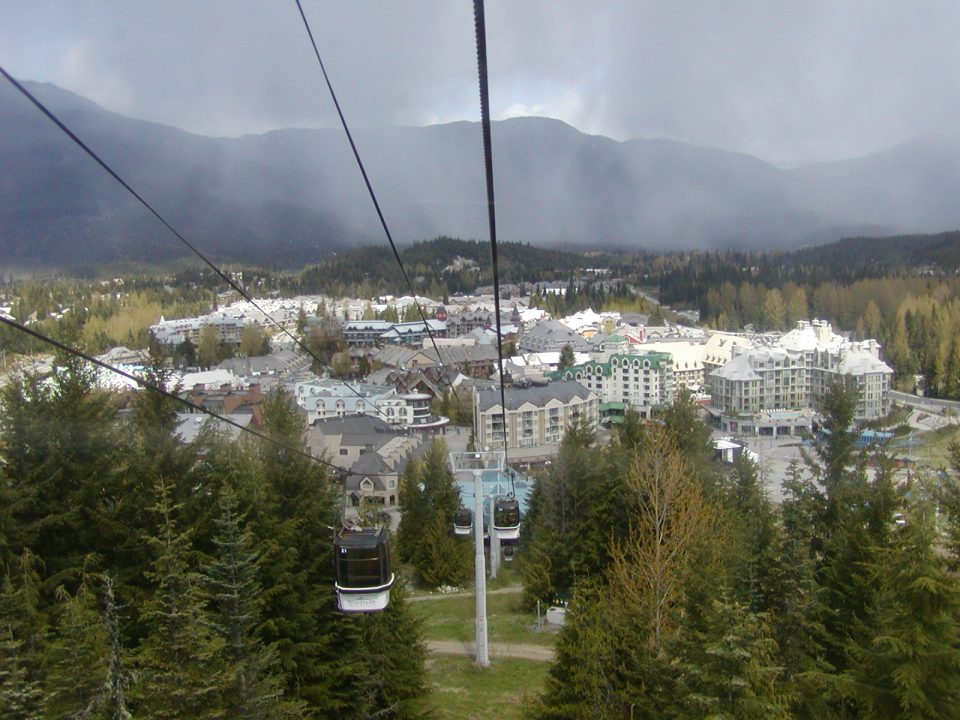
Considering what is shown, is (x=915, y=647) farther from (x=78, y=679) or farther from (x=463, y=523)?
(x=463, y=523)

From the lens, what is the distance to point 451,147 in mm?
6590

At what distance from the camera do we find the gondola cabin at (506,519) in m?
6.99

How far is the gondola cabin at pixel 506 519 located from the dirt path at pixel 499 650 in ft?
3.53

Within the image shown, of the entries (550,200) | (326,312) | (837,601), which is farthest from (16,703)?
(550,200)

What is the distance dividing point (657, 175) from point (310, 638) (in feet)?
Result: 371

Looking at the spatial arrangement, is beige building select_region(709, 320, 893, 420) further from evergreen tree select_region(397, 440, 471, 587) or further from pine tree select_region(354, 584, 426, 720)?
pine tree select_region(354, 584, 426, 720)

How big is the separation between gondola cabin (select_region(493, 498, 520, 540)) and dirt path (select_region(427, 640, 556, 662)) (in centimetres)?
108

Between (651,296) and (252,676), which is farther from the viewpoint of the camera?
(651,296)

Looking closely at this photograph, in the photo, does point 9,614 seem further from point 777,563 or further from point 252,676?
point 777,563

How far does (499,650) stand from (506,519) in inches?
50.0

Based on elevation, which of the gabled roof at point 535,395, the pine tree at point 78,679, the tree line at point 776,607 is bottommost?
the gabled roof at point 535,395

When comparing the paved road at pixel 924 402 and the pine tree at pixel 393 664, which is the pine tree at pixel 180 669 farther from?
the paved road at pixel 924 402

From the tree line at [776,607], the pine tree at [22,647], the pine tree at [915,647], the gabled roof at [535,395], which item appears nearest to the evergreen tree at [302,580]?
the pine tree at [22,647]

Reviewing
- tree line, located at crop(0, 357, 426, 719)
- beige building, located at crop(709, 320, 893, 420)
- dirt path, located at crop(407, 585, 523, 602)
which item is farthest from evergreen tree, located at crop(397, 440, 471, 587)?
beige building, located at crop(709, 320, 893, 420)
